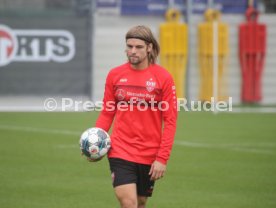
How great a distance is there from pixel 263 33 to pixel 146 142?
17040mm

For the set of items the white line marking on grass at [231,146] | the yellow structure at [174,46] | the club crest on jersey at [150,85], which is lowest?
the white line marking on grass at [231,146]

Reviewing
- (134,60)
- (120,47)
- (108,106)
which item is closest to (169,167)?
(108,106)

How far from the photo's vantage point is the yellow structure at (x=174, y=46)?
78.4 feet

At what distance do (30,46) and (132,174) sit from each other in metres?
15.7

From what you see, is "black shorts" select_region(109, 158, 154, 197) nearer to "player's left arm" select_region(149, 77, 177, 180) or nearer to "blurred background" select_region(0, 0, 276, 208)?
"player's left arm" select_region(149, 77, 177, 180)

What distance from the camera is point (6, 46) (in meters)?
23.1

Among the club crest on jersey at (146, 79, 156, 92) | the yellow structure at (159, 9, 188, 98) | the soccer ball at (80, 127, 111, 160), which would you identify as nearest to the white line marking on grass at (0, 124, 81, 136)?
the yellow structure at (159, 9, 188, 98)

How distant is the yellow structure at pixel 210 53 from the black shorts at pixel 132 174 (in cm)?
1599

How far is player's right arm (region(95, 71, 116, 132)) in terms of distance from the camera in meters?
8.02

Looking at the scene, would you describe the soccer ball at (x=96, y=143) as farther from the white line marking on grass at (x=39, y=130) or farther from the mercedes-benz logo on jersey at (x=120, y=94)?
the white line marking on grass at (x=39, y=130)

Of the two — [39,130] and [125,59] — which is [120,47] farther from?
[39,130]

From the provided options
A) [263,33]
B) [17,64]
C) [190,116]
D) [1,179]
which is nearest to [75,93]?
[17,64]

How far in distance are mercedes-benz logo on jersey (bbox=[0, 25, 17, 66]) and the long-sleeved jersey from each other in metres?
15.5

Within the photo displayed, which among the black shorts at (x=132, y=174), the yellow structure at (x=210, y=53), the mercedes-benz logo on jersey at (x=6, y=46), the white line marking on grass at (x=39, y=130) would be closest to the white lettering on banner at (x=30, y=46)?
the mercedes-benz logo on jersey at (x=6, y=46)
